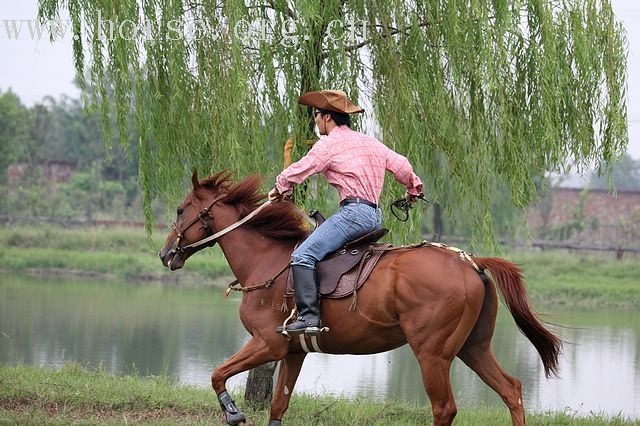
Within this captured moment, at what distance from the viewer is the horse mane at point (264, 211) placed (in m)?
6.29

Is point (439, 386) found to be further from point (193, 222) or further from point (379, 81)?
point (379, 81)

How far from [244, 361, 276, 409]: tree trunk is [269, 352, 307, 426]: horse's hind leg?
1.51 metres

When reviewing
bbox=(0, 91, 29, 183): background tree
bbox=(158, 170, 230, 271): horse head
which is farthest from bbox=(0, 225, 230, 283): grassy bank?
bbox=(158, 170, 230, 271): horse head

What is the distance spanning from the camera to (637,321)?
59.5 feet

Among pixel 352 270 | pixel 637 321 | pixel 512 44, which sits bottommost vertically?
pixel 637 321

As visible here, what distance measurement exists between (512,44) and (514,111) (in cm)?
53

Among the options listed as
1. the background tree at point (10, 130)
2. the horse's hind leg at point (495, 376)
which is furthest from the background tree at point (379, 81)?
the background tree at point (10, 130)

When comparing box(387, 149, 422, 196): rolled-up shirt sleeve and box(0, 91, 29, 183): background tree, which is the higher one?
box(0, 91, 29, 183): background tree

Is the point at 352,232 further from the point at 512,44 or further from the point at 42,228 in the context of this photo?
the point at 42,228

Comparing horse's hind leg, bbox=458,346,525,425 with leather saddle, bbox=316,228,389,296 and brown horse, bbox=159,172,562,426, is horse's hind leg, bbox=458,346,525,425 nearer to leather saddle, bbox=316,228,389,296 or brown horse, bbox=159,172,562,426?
brown horse, bbox=159,172,562,426

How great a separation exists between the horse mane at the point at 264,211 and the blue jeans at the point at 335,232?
35 cm

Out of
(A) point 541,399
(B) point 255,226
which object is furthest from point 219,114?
(A) point 541,399

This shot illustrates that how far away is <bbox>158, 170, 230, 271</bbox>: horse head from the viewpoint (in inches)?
253

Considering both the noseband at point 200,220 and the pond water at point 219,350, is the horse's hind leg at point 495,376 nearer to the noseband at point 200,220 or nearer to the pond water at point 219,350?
the noseband at point 200,220
